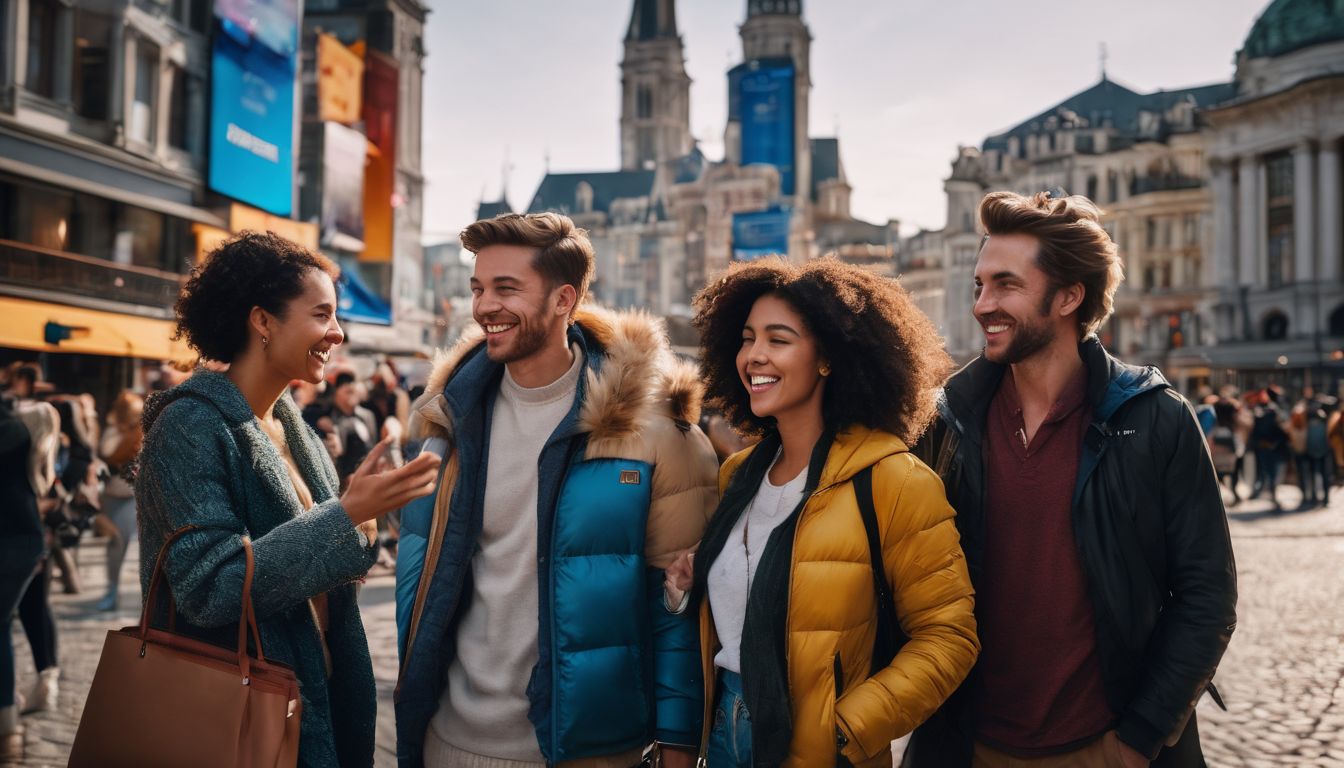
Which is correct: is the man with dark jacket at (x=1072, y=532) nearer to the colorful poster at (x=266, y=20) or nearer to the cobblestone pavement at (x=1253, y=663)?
the cobblestone pavement at (x=1253, y=663)

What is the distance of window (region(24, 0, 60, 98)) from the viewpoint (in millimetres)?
19172

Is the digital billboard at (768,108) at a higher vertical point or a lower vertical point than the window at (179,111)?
higher

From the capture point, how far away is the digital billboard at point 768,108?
4900cm

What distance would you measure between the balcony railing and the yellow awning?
1.44ft

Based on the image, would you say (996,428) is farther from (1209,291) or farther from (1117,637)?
(1209,291)

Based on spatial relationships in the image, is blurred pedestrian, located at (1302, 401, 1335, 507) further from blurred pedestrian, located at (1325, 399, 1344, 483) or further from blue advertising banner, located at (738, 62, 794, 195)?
blue advertising banner, located at (738, 62, 794, 195)

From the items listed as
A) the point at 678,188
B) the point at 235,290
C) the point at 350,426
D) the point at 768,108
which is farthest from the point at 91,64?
the point at 678,188

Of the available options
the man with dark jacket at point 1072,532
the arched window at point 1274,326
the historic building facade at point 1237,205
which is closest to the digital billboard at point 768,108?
the historic building facade at point 1237,205

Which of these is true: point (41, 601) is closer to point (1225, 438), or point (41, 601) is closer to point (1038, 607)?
point (1038, 607)

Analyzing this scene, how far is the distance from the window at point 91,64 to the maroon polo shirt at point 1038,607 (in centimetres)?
2198

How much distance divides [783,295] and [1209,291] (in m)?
65.6

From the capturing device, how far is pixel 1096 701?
10.3 ft

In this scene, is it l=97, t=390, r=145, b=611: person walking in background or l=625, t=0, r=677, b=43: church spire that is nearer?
l=97, t=390, r=145, b=611: person walking in background

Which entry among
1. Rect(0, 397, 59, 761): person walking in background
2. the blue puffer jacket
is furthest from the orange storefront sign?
the blue puffer jacket
